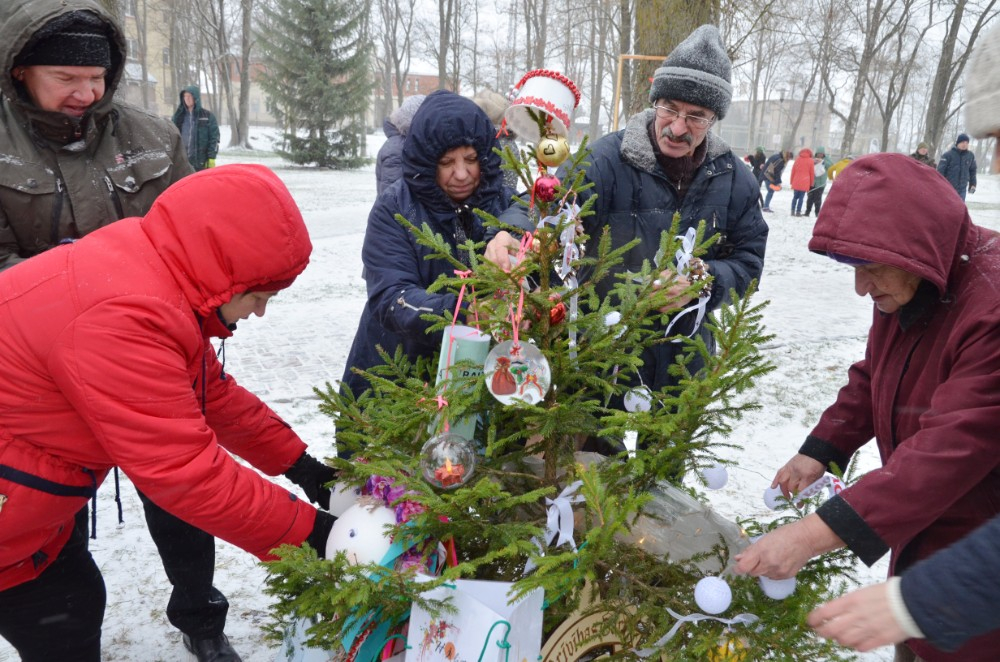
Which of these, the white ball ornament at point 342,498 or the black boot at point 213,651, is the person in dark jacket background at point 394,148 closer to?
the black boot at point 213,651

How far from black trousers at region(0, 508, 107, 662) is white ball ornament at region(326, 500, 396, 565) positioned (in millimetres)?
820

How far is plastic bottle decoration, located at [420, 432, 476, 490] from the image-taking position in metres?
1.68

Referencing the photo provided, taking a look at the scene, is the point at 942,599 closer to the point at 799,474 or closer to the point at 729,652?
the point at 729,652

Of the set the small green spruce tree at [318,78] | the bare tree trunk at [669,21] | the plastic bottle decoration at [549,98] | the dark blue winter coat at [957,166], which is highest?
the small green spruce tree at [318,78]

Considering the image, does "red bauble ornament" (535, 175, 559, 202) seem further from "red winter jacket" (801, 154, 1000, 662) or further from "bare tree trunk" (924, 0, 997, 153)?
"bare tree trunk" (924, 0, 997, 153)

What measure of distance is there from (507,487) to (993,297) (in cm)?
125

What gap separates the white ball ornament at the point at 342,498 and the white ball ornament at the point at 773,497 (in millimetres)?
1149

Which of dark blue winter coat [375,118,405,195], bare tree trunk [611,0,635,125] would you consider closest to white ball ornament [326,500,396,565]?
dark blue winter coat [375,118,405,195]

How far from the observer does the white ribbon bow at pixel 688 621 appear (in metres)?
1.61

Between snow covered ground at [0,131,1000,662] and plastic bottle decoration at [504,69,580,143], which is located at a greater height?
plastic bottle decoration at [504,69,580,143]

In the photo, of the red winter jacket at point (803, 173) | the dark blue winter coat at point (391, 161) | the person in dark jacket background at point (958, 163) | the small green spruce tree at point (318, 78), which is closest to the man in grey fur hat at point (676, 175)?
the dark blue winter coat at point (391, 161)

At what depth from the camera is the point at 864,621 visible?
1.37m

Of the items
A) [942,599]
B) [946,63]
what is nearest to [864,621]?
[942,599]

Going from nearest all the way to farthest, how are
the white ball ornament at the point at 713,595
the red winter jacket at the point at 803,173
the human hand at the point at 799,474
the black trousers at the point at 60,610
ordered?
the white ball ornament at the point at 713,595, the black trousers at the point at 60,610, the human hand at the point at 799,474, the red winter jacket at the point at 803,173
